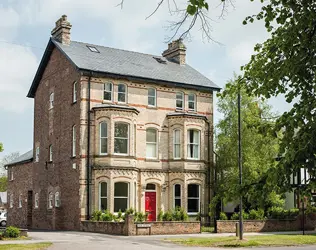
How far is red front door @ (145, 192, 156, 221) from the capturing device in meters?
37.4

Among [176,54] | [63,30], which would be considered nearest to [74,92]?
[63,30]

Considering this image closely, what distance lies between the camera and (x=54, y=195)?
3888 centimetres

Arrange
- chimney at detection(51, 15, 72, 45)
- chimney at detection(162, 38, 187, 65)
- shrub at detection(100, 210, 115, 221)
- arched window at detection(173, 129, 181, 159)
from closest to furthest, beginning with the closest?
shrub at detection(100, 210, 115, 221)
arched window at detection(173, 129, 181, 159)
chimney at detection(51, 15, 72, 45)
chimney at detection(162, 38, 187, 65)

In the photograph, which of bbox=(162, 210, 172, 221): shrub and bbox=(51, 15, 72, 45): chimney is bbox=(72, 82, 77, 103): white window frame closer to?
bbox=(51, 15, 72, 45): chimney

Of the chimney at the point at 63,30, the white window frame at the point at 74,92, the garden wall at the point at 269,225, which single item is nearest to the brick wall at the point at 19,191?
the white window frame at the point at 74,92

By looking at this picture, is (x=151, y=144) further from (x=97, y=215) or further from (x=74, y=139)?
(x=97, y=215)

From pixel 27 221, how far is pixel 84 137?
38.8 ft

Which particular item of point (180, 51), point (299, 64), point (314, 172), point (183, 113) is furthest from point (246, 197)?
point (180, 51)

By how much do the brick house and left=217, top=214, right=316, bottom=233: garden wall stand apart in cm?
471

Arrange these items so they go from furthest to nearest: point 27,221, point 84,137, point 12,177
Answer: point 12,177 < point 27,221 < point 84,137

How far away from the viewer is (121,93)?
37.3m

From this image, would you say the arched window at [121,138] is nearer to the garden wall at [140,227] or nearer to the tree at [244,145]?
the garden wall at [140,227]

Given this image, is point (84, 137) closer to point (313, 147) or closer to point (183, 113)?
point (183, 113)

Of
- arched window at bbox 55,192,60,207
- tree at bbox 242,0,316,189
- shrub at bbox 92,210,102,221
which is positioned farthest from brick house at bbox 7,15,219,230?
tree at bbox 242,0,316,189
